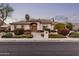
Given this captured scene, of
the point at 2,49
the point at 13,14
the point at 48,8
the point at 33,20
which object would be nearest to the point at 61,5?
the point at 48,8

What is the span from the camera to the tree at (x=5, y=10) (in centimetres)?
450

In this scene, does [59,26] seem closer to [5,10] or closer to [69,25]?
[69,25]

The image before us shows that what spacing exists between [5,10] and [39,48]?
3.00 feet

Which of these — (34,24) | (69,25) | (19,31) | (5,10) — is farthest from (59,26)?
(5,10)

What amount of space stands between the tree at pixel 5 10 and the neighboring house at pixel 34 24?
185 mm

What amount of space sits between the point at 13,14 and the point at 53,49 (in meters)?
0.95

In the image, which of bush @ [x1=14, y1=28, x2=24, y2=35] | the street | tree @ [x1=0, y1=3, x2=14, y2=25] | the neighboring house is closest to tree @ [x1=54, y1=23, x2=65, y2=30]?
the neighboring house

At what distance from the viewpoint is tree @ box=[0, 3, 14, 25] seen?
4.50 meters

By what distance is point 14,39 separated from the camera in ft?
14.9

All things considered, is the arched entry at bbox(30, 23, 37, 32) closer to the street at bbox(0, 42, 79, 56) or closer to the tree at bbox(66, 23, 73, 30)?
the street at bbox(0, 42, 79, 56)

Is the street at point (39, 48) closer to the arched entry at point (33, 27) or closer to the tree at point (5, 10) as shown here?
the arched entry at point (33, 27)

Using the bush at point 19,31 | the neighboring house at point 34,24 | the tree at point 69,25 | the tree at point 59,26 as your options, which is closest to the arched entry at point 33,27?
the neighboring house at point 34,24

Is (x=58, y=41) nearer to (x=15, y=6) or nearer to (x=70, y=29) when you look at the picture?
(x=70, y=29)

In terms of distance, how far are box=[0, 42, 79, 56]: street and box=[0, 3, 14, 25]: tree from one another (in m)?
0.48
